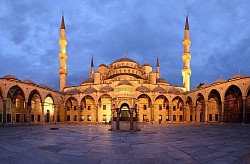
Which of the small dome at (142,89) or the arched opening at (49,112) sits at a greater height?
the small dome at (142,89)

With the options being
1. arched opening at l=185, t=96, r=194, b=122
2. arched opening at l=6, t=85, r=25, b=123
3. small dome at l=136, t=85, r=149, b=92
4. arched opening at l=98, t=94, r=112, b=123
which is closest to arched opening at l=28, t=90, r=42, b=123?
arched opening at l=6, t=85, r=25, b=123

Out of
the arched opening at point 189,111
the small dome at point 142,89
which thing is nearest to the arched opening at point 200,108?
the arched opening at point 189,111

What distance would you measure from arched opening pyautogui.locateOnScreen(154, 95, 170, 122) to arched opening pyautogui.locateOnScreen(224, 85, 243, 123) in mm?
11384

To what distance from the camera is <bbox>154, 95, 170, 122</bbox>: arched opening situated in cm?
4291

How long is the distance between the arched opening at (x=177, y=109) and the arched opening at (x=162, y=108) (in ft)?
5.32

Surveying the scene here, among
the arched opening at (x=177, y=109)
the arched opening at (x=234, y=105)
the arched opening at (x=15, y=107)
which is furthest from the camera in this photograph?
the arched opening at (x=177, y=109)

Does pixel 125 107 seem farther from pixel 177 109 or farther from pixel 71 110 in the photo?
pixel 71 110

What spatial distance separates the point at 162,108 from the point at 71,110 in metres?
19.8

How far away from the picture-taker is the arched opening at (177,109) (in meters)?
43.5

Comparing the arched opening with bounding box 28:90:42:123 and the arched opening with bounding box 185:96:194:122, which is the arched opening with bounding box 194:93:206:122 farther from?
the arched opening with bounding box 28:90:42:123

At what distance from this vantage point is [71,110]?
4434 centimetres

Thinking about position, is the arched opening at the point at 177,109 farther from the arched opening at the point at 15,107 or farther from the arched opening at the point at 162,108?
the arched opening at the point at 15,107

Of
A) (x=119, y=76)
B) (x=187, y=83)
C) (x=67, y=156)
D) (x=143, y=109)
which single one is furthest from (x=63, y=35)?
(x=67, y=156)

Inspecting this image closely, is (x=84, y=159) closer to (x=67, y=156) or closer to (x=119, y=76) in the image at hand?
(x=67, y=156)
